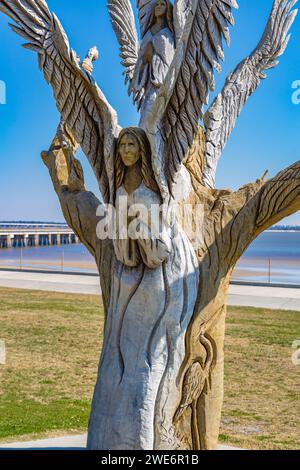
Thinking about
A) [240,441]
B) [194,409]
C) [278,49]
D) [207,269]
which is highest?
[278,49]

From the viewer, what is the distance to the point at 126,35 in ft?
23.1

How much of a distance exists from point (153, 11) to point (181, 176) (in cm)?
172

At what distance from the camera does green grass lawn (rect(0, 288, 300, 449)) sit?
857 cm

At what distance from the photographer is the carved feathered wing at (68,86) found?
225 inches

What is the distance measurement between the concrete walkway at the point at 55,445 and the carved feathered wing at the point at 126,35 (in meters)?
4.00

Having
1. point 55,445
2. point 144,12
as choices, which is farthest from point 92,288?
point 144,12

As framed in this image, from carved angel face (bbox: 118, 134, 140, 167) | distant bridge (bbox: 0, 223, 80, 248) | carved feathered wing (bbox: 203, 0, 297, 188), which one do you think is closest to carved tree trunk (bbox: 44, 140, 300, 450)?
carved angel face (bbox: 118, 134, 140, 167)

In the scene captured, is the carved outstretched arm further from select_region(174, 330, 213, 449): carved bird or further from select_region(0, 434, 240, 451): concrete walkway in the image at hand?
select_region(0, 434, 240, 451): concrete walkway

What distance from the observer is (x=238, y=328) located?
14.9 metres

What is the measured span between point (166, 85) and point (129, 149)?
0.59 m

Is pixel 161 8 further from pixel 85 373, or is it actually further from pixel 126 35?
pixel 85 373

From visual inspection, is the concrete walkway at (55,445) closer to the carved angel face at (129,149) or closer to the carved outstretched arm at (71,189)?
the carved outstretched arm at (71,189)

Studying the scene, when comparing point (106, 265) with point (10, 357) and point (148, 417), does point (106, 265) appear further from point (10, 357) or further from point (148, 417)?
Result: point (10, 357)
